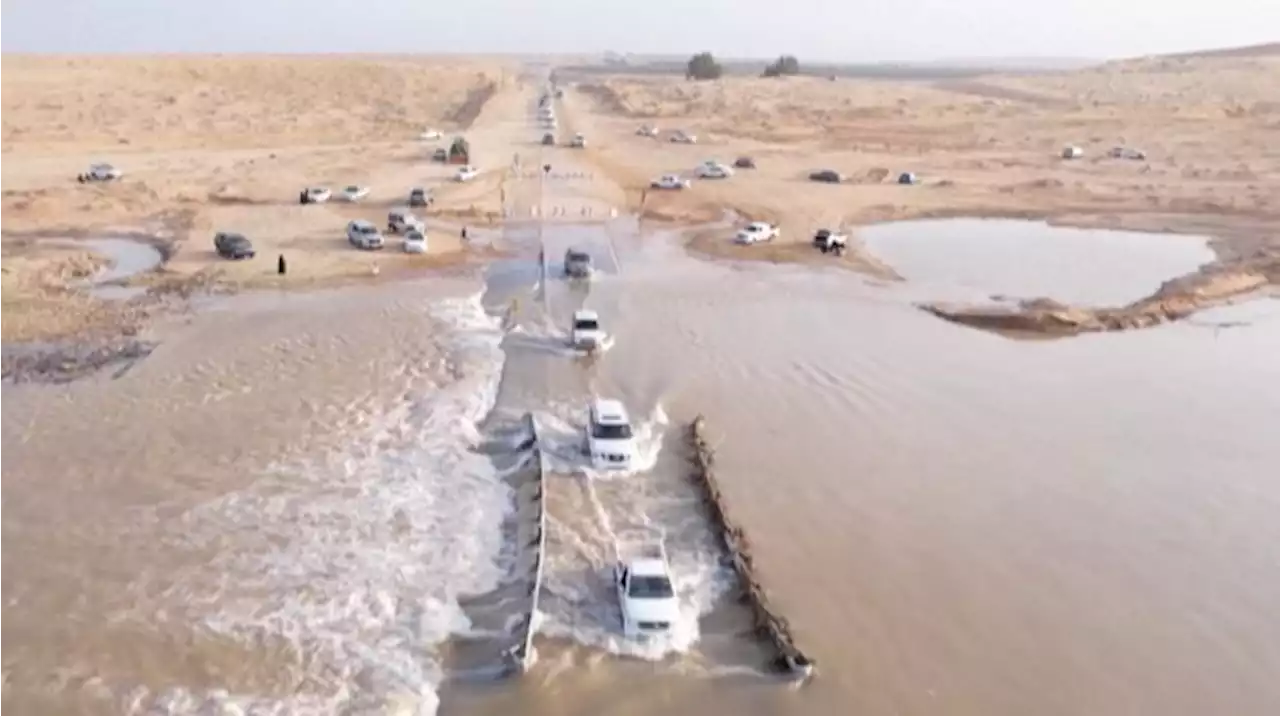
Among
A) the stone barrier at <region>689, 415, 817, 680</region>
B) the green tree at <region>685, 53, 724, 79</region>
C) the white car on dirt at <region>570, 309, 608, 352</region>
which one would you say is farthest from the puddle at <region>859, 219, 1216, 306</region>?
the green tree at <region>685, 53, 724, 79</region>

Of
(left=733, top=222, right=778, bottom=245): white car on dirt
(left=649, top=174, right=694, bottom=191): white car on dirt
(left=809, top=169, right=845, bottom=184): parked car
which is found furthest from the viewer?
(left=809, top=169, right=845, bottom=184): parked car

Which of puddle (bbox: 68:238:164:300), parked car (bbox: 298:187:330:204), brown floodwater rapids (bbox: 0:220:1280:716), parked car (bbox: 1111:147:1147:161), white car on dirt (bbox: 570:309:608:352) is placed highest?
parked car (bbox: 1111:147:1147:161)

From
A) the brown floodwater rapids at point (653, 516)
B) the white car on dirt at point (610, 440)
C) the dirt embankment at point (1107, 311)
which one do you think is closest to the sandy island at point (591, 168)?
the dirt embankment at point (1107, 311)

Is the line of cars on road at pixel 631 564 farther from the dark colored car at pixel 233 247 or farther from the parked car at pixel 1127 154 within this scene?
the parked car at pixel 1127 154

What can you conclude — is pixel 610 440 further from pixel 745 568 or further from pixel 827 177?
pixel 827 177

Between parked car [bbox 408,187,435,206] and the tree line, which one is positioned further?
the tree line

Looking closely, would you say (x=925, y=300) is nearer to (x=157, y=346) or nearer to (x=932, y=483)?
(x=932, y=483)

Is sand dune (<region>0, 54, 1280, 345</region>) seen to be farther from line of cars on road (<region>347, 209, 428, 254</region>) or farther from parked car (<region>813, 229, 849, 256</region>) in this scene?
line of cars on road (<region>347, 209, 428, 254</region>)

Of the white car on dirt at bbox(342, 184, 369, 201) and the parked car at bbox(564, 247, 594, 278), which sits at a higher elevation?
the white car on dirt at bbox(342, 184, 369, 201)
